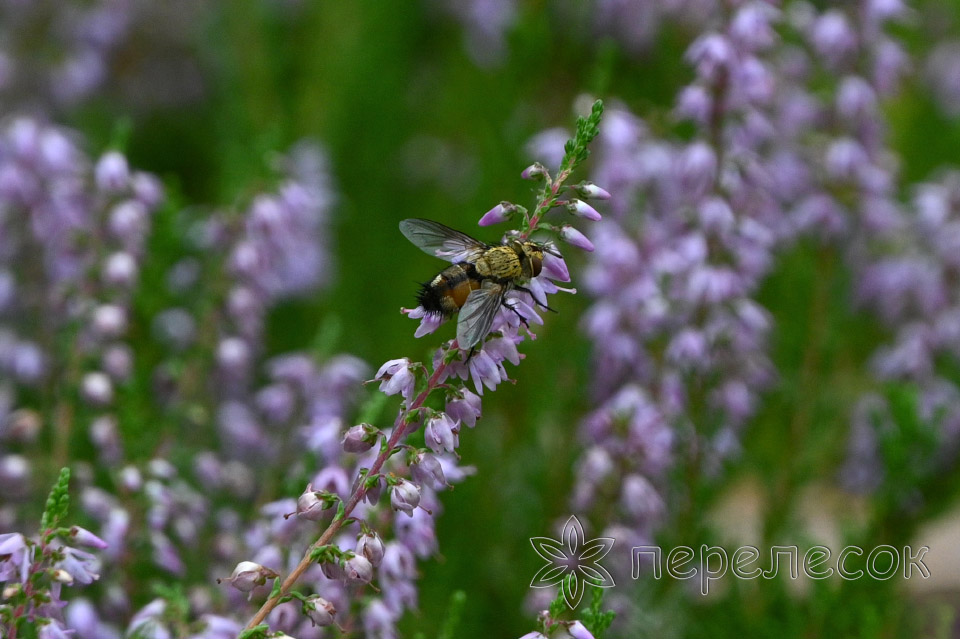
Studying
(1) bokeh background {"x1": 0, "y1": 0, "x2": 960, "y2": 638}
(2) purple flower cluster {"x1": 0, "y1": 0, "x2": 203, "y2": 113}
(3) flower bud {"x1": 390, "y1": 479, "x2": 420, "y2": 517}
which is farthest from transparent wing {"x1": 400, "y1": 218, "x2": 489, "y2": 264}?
(2) purple flower cluster {"x1": 0, "y1": 0, "x2": 203, "y2": 113}

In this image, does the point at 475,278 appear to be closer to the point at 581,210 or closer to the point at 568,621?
the point at 581,210

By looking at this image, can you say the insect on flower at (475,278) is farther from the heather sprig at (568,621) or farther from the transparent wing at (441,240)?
the heather sprig at (568,621)

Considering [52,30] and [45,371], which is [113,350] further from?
[52,30]

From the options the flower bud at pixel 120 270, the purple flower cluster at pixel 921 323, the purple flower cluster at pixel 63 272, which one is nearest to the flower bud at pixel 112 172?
the purple flower cluster at pixel 63 272

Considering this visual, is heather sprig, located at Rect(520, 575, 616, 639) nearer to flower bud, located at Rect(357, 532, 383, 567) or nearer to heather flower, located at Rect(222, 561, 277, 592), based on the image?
flower bud, located at Rect(357, 532, 383, 567)

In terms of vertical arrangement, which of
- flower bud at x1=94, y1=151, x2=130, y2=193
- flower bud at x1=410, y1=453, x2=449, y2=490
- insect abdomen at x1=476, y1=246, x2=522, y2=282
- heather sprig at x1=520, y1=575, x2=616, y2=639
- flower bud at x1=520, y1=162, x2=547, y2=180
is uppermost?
flower bud at x1=94, y1=151, x2=130, y2=193

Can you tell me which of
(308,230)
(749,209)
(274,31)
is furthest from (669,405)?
(274,31)

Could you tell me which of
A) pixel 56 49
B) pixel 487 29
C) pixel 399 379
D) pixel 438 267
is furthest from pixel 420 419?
pixel 487 29
